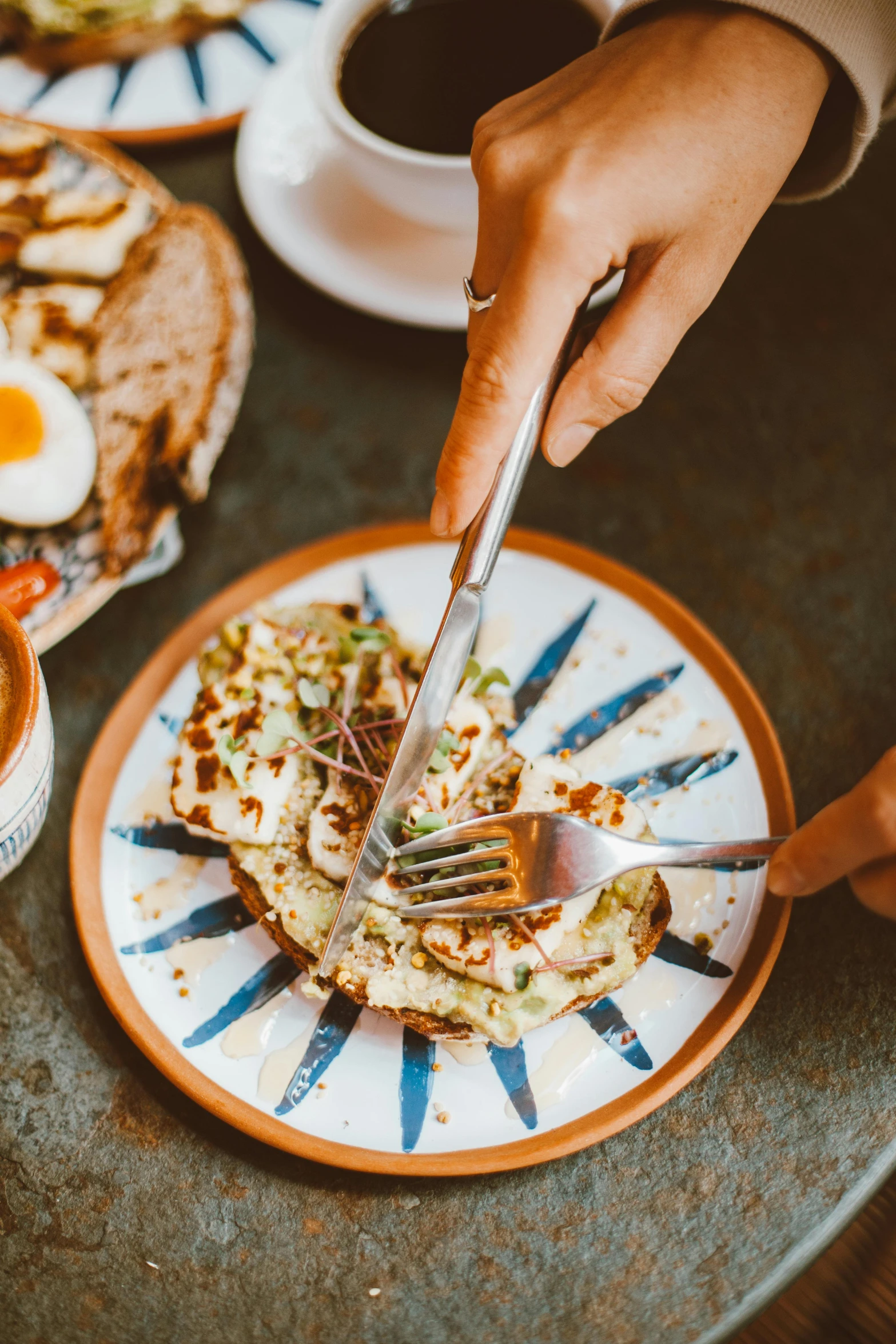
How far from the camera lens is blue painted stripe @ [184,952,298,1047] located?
1.26 meters

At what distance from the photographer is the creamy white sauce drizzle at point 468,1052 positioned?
1.22 metres

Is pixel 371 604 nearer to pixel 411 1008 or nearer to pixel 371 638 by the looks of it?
pixel 371 638

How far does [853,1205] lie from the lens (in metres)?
1.16

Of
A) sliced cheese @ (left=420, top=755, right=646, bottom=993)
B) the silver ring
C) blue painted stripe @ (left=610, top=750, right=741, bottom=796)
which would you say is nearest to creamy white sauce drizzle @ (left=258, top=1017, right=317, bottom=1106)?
sliced cheese @ (left=420, top=755, right=646, bottom=993)

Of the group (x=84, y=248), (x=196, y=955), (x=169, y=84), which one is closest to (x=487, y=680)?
(x=196, y=955)

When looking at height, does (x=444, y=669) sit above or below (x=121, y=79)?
below

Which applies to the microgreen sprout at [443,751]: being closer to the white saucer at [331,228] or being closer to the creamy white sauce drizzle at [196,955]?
the creamy white sauce drizzle at [196,955]

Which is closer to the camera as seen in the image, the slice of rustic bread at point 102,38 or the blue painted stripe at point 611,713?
the blue painted stripe at point 611,713

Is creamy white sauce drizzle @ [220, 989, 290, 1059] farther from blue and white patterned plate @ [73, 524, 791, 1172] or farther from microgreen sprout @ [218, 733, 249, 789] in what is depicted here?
microgreen sprout @ [218, 733, 249, 789]

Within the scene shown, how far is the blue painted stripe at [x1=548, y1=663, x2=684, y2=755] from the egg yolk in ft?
3.37

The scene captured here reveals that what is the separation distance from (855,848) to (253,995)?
0.83 meters

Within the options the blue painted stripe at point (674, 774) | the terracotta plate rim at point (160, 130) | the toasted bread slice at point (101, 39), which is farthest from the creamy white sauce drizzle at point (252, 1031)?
the toasted bread slice at point (101, 39)

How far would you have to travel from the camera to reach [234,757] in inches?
50.3

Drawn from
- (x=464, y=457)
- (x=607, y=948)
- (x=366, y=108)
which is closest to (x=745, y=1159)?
(x=607, y=948)
